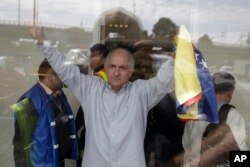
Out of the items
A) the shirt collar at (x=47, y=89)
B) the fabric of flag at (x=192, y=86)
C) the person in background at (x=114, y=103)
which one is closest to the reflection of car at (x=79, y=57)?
the shirt collar at (x=47, y=89)

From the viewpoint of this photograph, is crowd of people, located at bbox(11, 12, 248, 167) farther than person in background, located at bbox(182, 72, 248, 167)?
No

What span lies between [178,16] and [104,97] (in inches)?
76.0

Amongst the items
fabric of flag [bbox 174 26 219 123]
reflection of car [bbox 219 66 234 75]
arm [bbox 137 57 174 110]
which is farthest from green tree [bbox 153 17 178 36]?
arm [bbox 137 57 174 110]

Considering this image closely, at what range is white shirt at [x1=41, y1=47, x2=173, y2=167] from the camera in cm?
223

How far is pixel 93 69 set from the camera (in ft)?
10.6

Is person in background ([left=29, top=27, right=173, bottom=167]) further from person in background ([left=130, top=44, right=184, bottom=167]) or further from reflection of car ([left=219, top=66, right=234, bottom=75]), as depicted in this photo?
reflection of car ([left=219, top=66, right=234, bottom=75])

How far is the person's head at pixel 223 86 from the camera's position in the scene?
2.97 m

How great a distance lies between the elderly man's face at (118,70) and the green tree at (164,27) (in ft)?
4.50

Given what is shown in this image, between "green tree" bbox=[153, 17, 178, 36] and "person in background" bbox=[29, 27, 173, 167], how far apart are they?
1.41m

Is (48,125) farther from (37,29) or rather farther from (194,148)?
(194,148)

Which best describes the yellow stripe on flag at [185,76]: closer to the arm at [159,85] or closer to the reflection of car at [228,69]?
the arm at [159,85]

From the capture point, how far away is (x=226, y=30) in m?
4.02

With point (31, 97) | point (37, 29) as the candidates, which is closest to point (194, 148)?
point (31, 97)

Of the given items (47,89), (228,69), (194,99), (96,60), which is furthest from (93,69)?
(228,69)
